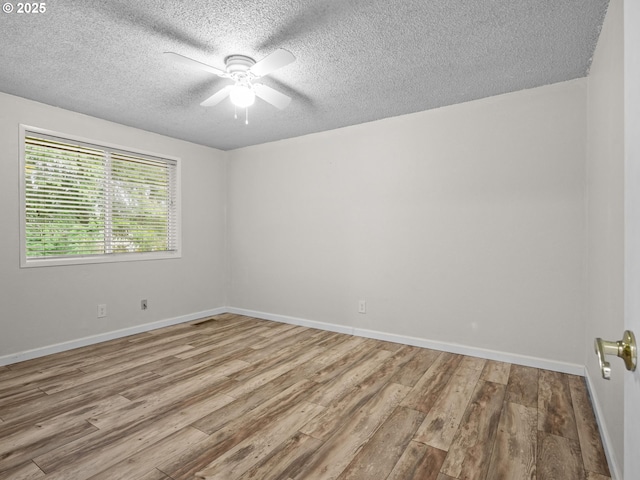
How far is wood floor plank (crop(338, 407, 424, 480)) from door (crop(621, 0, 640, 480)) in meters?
1.14

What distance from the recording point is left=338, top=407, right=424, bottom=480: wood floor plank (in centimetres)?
156

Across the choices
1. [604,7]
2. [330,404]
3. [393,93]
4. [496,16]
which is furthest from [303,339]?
[604,7]

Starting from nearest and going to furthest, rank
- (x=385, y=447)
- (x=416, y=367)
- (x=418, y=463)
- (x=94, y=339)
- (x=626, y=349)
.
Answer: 1. (x=626, y=349)
2. (x=418, y=463)
3. (x=385, y=447)
4. (x=416, y=367)
5. (x=94, y=339)

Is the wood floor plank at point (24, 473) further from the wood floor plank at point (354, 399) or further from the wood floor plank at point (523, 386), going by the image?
the wood floor plank at point (523, 386)

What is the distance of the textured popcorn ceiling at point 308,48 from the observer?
70.8 inches

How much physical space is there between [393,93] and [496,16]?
1.09m

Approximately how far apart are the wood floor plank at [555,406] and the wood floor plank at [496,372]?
228 mm

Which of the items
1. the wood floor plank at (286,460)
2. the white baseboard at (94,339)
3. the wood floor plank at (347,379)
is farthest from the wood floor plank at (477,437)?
the white baseboard at (94,339)

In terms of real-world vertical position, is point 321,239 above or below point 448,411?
above

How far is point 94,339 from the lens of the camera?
343 centimetres

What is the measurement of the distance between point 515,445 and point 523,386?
821 mm

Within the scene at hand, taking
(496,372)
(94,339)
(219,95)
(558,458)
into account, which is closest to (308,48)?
(219,95)

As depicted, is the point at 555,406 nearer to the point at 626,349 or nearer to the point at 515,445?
the point at 515,445

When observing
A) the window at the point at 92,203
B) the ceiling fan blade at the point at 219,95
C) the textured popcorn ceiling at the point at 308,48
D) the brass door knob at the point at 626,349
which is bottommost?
the brass door knob at the point at 626,349
